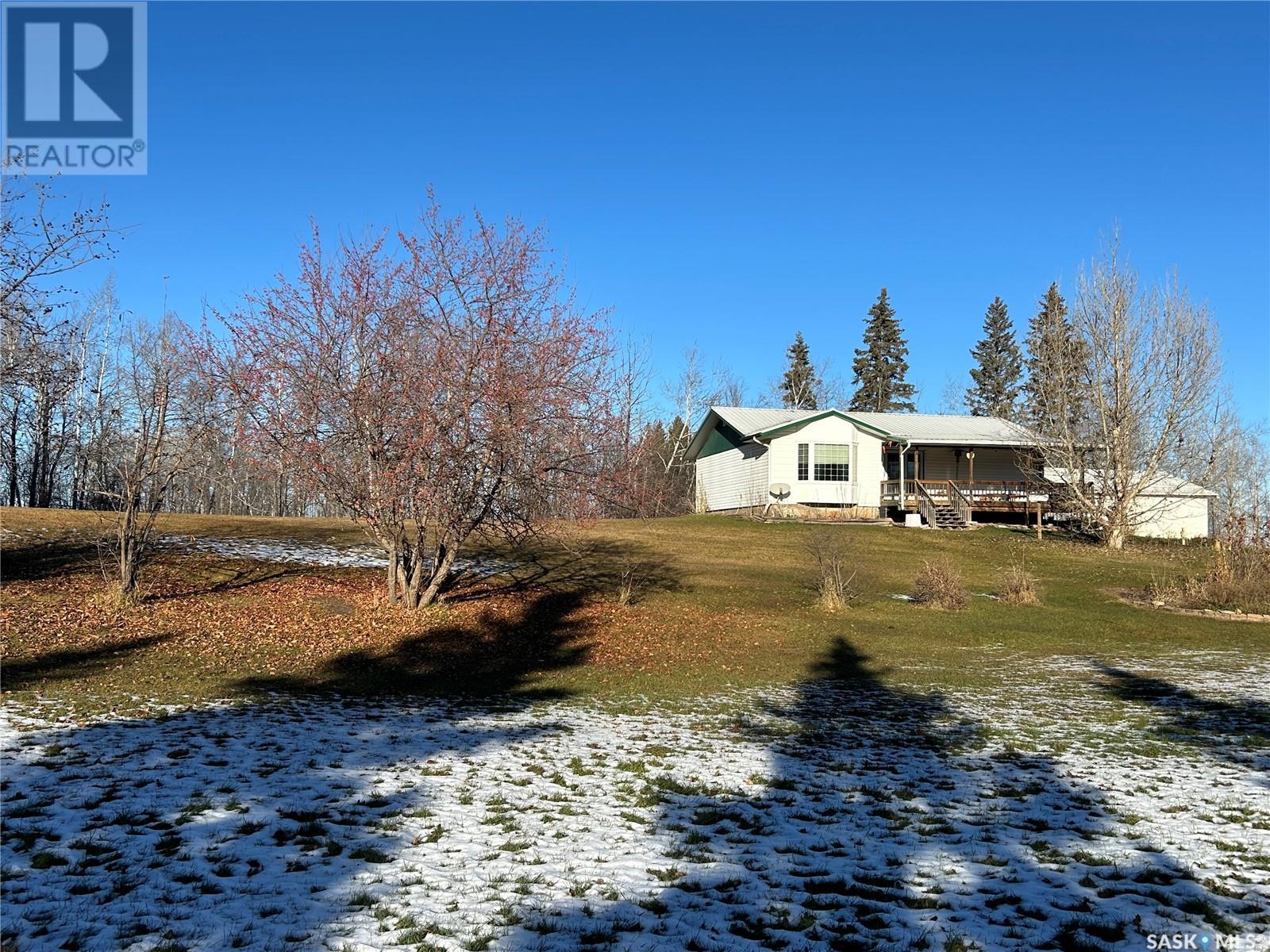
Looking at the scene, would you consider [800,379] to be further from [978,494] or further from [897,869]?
[897,869]

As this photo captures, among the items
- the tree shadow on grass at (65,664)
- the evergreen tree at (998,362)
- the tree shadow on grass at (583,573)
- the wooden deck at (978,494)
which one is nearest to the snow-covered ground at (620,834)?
the tree shadow on grass at (65,664)

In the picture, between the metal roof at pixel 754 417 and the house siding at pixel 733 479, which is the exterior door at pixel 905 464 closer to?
the metal roof at pixel 754 417

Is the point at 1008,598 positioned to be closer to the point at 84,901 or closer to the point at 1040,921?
the point at 1040,921

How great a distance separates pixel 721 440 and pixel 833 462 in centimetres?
650

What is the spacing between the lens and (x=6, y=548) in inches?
795

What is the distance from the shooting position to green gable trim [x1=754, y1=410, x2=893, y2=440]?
123ft

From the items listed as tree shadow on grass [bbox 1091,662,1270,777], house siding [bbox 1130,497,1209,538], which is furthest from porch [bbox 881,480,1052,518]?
tree shadow on grass [bbox 1091,662,1270,777]

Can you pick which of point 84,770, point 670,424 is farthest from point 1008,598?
point 670,424

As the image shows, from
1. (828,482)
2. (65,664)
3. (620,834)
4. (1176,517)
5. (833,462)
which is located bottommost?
(620,834)

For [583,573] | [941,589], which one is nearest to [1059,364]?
[941,589]

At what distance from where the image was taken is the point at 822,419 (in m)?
38.5

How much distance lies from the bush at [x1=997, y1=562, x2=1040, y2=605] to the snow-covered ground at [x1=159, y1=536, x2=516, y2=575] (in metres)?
13.6

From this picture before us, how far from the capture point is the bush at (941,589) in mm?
22016

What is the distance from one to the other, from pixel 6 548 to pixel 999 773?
21.8 metres
